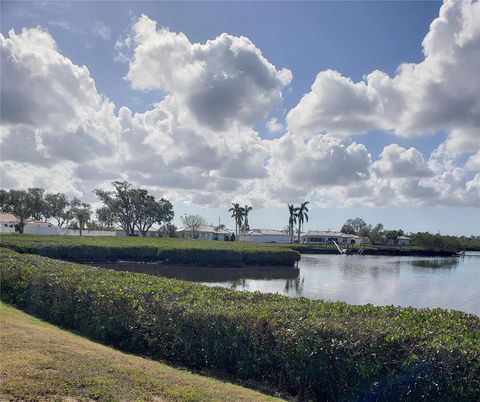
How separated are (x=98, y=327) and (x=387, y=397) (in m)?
5.09

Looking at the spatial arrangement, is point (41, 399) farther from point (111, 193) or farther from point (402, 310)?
point (111, 193)

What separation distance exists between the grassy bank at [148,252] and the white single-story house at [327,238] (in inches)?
2532

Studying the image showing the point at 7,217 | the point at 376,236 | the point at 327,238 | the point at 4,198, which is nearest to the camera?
the point at 4,198

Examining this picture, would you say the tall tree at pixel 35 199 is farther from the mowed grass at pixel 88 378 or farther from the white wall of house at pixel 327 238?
the mowed grass at pixel 88 378

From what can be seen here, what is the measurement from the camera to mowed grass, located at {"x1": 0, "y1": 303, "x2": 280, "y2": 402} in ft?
14.3

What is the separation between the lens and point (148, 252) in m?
33.8

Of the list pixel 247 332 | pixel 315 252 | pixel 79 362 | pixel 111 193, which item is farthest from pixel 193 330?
pixel 111 193

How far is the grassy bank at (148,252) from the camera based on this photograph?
3067cm

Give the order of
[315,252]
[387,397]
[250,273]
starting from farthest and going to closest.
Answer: [315,252], [250,273], [387,397]

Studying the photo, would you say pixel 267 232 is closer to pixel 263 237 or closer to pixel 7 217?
pixel 263 237

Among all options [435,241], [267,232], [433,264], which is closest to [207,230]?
[267,232]

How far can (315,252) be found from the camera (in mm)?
Result: 64562

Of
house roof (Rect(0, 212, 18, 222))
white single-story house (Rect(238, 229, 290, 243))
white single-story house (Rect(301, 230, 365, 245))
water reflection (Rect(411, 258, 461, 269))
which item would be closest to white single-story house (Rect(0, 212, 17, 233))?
house roof (Rect(0, 212, 18, 222))

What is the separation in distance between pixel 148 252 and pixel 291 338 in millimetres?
29483
